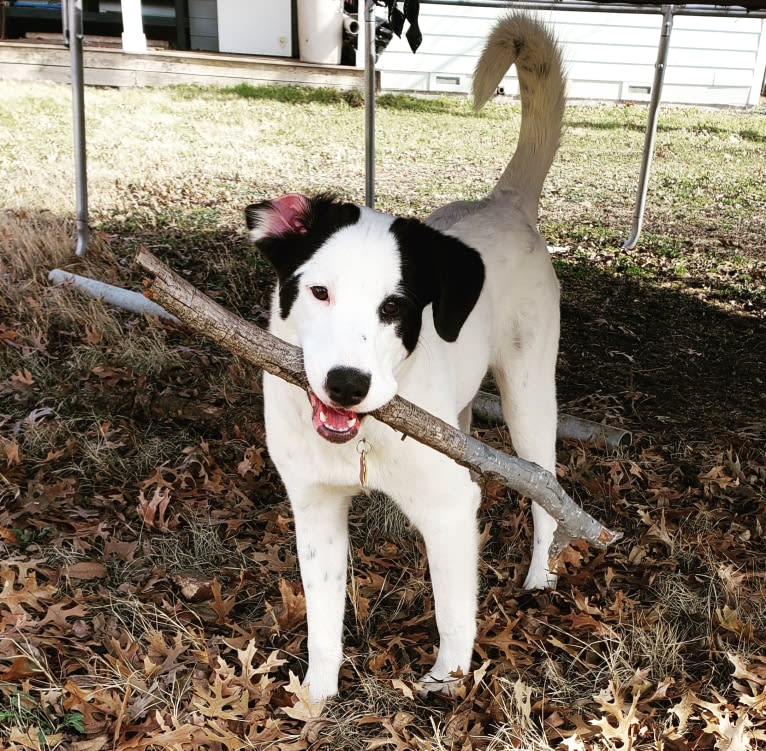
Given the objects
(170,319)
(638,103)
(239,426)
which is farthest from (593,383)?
(638,103)

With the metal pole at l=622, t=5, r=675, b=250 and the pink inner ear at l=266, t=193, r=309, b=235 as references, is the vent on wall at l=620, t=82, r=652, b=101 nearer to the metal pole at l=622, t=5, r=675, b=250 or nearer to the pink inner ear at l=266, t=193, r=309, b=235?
the metal pole at l=622, t=5, r=675, b=250

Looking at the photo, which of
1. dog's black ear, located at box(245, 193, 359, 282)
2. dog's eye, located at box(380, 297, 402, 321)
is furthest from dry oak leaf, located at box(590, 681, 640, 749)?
dog's black ear, located at box(245, 193, 359, 282)

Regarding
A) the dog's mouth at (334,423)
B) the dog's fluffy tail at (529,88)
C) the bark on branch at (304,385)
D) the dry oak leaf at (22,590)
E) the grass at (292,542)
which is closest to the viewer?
the bark on branch at (304,385)

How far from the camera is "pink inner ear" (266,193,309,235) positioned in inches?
85.0

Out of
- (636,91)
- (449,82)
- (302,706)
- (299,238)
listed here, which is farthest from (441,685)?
(636,91)

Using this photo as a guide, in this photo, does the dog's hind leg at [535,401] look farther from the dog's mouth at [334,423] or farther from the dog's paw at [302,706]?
the dog's mouth at [334,423]

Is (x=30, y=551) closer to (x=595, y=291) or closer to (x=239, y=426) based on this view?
(x=239, y=426)

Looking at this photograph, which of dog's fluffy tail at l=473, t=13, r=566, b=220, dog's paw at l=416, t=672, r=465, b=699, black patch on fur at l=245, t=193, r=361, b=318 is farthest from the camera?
dog's fluffy tail at l=473, t=13, r=566, b=220

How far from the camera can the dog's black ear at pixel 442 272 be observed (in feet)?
7.04

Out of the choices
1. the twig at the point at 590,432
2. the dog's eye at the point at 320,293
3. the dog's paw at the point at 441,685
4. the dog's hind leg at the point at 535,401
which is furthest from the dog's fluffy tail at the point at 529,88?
the dog's paw at the point at 441,685

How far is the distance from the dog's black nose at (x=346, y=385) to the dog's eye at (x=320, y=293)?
0.83 ft

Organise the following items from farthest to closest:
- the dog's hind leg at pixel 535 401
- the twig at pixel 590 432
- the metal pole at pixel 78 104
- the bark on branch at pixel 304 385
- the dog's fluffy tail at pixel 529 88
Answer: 1. the metal pole at pixel 78 104
2. the twig at pixel 590 432
3. the dog's fluffy tail at pixel 529 88
4. the dog's hind leg at pixel 535 401
5. the bark on branch at pixel 304 385

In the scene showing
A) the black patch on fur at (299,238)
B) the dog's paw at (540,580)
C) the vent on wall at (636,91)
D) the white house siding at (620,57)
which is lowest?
the dog's paw at (540,580)

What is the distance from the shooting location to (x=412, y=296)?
2.08 meters
